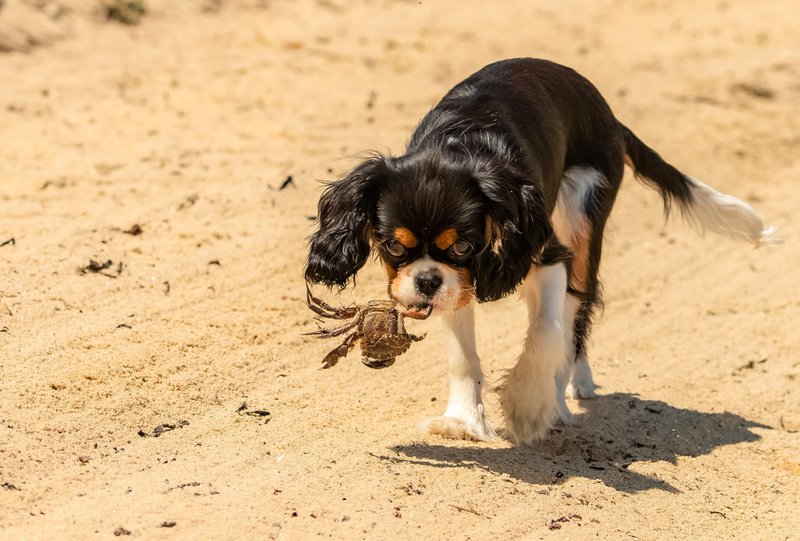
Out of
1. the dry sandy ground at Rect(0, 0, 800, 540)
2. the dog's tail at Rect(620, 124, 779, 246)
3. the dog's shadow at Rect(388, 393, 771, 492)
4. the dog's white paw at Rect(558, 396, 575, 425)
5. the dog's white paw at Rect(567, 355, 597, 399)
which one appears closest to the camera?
the dry sandy ground at Rect(0, 0, 800, 540)

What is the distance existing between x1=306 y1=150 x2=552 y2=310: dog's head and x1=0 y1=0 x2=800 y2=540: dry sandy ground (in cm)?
91

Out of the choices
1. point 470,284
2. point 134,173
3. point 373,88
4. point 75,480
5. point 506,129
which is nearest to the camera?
point 75,480

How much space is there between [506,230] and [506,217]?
6 centimetres

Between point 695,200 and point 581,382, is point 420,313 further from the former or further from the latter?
point 695,200

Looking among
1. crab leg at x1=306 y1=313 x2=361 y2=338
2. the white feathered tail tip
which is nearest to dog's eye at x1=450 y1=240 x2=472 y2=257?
crab leg at x1=306 y1=313 x2=361 y2=338

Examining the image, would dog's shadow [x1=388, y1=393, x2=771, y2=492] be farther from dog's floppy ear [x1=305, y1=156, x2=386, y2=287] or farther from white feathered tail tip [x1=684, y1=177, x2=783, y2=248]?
white feathered tail tip [x1=684, y1=177, x2=783, y2=248]

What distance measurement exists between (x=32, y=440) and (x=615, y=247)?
577cm

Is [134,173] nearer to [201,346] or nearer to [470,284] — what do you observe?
[201,346]

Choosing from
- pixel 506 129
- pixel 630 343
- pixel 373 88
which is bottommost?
pixel 630 343

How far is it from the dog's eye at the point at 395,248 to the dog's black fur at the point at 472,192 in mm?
19

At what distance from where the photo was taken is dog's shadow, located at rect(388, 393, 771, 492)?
5.93 m

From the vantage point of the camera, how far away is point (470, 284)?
5.64 meters

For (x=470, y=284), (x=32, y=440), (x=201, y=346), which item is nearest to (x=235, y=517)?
(x=32, y=440)

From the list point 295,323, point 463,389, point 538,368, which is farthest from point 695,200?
point 295,323
